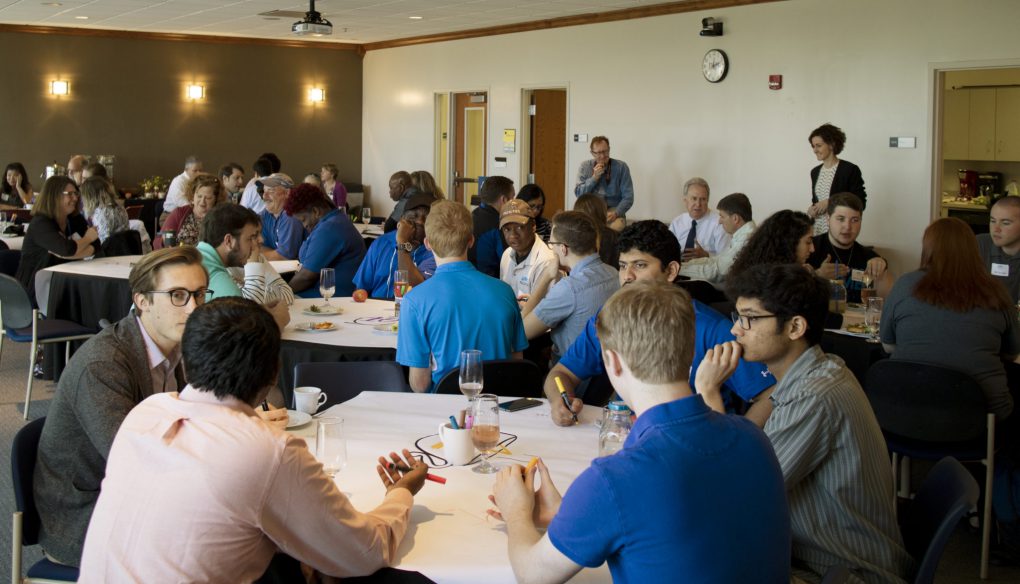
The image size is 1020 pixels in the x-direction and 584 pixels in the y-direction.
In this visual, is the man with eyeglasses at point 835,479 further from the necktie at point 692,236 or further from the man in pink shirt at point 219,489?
the necktie at point 692,236

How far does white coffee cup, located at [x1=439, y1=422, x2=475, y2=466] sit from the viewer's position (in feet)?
9.31

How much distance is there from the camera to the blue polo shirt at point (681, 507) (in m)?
1.80

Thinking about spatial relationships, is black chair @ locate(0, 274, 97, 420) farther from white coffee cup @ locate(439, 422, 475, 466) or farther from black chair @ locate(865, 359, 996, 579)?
black chair @ locate(865, 359, 996, 579)

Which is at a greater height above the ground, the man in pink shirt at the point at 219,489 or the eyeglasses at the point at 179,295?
the eyeglasses at the point at 179,295

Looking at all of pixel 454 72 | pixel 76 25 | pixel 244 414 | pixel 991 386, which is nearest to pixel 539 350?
pixel 991 386

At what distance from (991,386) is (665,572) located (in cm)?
307

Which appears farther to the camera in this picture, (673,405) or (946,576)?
(946,576)

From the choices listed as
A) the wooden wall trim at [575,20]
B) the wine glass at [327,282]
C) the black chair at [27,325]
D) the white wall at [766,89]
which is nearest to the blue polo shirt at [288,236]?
A: the black chair at [27,325]

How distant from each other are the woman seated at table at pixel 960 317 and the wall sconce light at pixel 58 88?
43.9 ft

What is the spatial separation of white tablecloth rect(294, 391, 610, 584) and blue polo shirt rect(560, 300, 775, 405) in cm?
29

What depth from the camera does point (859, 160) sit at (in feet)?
31.2

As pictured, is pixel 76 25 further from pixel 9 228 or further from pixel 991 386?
pixel 991 386

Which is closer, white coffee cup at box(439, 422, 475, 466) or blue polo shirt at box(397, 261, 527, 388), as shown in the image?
white coffee cup at box(439, 422, 475, 466)

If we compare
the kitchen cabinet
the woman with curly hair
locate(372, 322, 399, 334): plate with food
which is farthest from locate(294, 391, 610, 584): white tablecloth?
the kitchen cabinet
